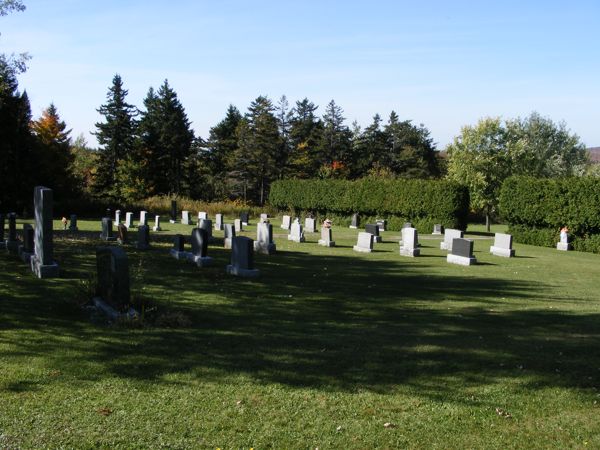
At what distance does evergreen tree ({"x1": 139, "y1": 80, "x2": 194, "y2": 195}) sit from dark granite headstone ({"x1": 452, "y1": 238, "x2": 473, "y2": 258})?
153 ft

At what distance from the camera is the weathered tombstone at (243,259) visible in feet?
47.6

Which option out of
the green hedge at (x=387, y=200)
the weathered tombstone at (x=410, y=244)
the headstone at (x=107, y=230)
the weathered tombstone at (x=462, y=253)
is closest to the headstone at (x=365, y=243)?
the weathered tombstone at (x=410, y=244)

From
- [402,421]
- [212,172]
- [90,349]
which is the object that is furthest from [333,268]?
[212,172]

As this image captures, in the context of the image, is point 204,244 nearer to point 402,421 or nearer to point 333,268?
point 333,268

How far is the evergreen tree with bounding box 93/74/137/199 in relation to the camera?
5975 cm

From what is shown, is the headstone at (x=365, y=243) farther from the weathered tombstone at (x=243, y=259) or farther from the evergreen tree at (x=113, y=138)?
the evergreen tree at (x=113, y=138)

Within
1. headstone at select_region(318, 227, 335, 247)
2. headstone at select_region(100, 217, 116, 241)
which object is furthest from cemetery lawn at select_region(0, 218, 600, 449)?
headstone at select_region(318, 227, 335, 247)

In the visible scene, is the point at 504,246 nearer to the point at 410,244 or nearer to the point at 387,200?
the point at 410,244

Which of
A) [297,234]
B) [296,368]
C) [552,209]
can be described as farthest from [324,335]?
[552,209]

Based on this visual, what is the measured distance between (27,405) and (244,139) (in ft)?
193

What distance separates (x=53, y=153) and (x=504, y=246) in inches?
1753

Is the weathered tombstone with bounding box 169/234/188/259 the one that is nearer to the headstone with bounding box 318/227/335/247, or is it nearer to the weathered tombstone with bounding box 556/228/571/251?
the headstone with bounding box 318/227/335/247

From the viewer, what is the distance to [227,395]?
5.93m

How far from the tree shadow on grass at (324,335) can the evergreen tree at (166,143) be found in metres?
50.1
